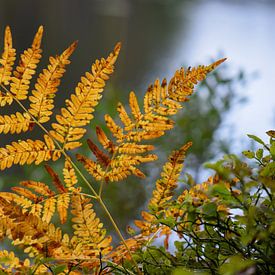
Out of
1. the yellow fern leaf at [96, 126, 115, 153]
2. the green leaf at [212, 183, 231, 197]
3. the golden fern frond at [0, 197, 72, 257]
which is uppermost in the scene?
the yellow fern leaf at [96, 126, 115, 153]

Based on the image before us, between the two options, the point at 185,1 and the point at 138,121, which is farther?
the point at 185,1

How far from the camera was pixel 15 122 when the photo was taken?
231mm

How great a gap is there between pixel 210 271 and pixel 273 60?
3.23m

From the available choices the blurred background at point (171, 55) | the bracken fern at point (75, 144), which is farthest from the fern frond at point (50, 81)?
the blurred background at point (171, 55)

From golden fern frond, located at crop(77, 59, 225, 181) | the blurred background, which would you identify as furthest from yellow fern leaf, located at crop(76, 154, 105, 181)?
the blurred background

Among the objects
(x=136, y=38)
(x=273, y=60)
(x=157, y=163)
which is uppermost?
(x=136, y=38)

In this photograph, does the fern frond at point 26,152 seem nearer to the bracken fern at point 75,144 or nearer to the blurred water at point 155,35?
the bracken fern at point 75,144

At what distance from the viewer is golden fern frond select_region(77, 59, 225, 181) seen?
22 cm

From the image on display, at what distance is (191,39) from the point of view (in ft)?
13.5

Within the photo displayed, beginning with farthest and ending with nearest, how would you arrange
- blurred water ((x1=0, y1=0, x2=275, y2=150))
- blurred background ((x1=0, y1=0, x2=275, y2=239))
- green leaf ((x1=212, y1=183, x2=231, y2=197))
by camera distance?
blurred water ((x1=0, y1=0, x2=275, y2=150)) < blurred background ((x1=0, y1=0, x2=275, y2=239)) < green leaf ((x1=212, y1=183, x2=231, y2=197))

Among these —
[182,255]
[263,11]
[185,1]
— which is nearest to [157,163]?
[182,255]

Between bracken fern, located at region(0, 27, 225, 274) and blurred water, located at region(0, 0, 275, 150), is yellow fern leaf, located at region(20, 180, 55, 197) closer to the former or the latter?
bracken fern, located at region(0, 27, 225, 274)

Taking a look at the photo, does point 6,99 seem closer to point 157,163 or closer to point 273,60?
point 157,163

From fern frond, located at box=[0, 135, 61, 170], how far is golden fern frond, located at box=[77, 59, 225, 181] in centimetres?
1
